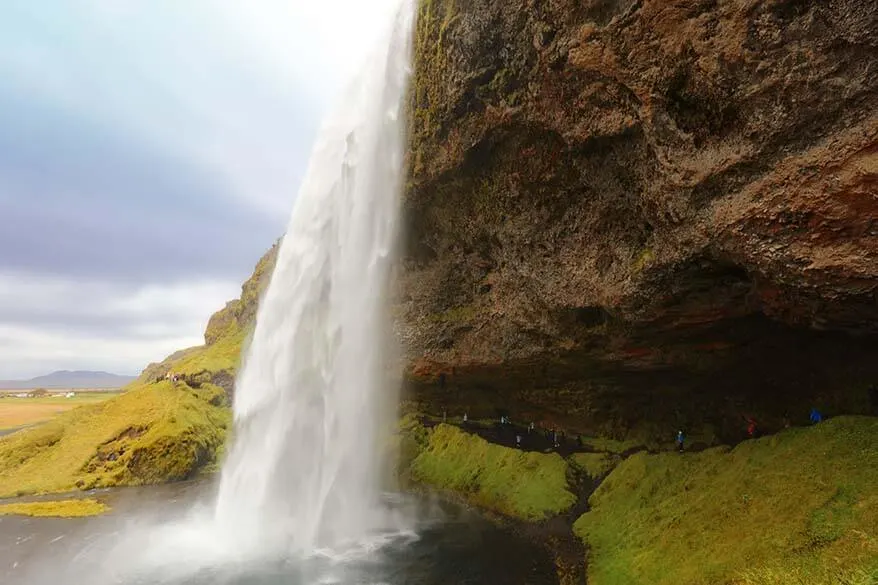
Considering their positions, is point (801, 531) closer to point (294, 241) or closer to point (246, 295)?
point (294, 241)

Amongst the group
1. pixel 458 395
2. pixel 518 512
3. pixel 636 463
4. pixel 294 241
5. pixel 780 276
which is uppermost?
pixel 294 241

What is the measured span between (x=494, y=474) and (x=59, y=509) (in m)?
26.4

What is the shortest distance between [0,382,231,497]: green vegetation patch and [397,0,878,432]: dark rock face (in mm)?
24043

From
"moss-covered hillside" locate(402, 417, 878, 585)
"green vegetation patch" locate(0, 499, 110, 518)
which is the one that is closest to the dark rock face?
"moss-covered hillside" locate(402, 417, 878, 585)

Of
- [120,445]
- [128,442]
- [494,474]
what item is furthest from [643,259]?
[120,445]

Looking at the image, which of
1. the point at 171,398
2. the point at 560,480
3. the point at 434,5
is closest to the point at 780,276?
the point at 560,480

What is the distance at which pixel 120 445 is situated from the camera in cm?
3931

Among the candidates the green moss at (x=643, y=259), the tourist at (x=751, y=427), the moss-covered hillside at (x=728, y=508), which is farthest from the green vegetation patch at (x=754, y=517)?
the green moss at (x=643, y=259)

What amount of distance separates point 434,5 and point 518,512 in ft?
84.6

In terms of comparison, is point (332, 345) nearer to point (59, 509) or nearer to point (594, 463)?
point (594, 463)

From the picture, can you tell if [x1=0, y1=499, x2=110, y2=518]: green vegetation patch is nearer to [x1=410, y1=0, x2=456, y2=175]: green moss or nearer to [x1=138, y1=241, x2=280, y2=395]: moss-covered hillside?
[x1=138, y1=241, x2=280, y2=395]: moss-covered hillside

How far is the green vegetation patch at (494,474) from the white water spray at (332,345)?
211 inches

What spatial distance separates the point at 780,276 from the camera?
1349cm

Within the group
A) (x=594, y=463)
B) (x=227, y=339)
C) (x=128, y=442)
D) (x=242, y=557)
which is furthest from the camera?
(x=227, y=339)
